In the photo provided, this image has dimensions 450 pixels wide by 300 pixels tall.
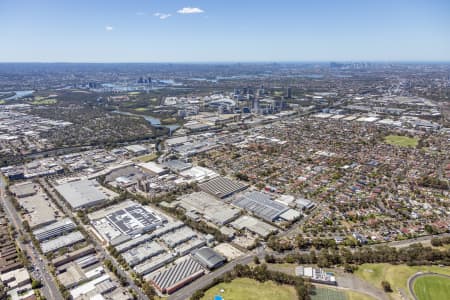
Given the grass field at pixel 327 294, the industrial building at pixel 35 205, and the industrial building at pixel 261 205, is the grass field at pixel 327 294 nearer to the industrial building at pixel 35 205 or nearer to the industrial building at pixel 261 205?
the industrial building at pixel 261 205

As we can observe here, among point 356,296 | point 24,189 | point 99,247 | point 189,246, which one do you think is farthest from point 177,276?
point 24,189

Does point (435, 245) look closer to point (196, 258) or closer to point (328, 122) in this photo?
point (196, 258)

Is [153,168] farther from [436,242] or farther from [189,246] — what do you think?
[436,242]

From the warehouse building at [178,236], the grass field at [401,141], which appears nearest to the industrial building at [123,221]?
the warehouse building at [178,236]

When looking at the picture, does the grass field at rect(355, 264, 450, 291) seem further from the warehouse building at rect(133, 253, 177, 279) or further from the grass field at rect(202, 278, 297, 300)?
the warehouse building at rect(133, 253, 177, 279)

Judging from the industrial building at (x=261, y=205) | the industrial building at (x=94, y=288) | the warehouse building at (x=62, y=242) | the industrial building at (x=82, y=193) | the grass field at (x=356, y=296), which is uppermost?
the industrial building at (x=82, y=193)

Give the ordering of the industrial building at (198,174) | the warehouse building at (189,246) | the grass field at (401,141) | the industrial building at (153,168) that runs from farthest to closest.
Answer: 1. the grass field at (401,141)
2. the industrial building at (153,168)
3. the industrial building at (198,174)
4. the warehouse building at (189,246)

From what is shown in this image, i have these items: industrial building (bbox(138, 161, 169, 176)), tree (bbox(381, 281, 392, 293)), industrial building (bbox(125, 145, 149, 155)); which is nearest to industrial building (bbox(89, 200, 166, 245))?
industrial building (bbox(138, 161, 169, 176))
